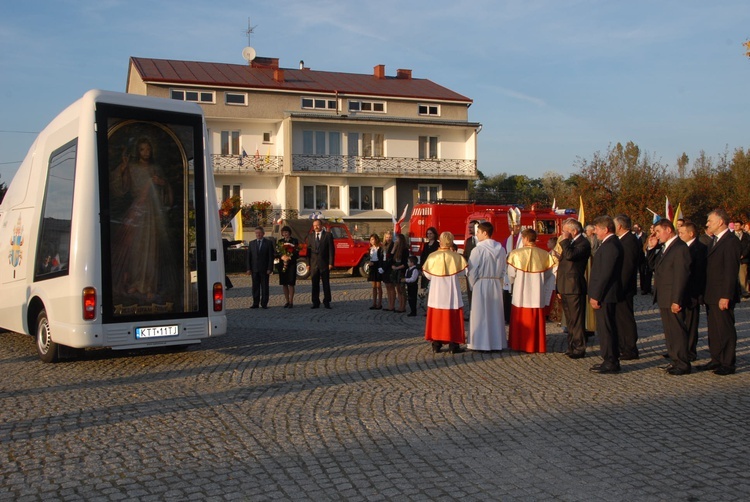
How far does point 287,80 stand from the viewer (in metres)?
45.1

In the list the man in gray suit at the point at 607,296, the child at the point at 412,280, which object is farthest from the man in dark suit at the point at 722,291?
the child at the point at 412,280

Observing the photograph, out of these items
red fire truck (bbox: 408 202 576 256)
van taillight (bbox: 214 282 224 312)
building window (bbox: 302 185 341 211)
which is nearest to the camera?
van taillight (bbox: 214 282 224 312)

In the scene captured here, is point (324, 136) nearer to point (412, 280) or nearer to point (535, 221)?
point (535, 221)

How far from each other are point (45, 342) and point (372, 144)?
119ft

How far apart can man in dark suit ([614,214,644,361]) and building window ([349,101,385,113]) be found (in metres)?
36.2

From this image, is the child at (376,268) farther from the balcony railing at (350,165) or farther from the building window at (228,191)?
the building window at (228,191)

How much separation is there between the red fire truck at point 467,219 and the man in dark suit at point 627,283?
55.0 feet

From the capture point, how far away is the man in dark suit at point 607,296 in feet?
30.0

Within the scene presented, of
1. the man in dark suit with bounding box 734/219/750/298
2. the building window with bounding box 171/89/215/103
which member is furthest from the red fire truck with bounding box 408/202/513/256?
the building window with bounding box 171/89/215/103

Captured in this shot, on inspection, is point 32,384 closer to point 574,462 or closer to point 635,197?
point 574,462

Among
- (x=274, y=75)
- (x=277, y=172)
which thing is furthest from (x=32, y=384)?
(x=274, y=75)

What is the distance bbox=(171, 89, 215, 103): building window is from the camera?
40812 millimetres

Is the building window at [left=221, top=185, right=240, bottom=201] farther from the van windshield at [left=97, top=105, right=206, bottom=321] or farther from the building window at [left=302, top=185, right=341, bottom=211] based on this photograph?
the van windshield at [left=97, top=105, right=206, bottom=321]

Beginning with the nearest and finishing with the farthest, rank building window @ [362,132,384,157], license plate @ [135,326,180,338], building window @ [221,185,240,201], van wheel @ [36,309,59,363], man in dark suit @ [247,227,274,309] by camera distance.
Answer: license plate @ [135,326,180,338] < van wheel @ [36,309,59,363] < man in dark suit @ [247,227,274,309] < building window @ [221,185,240,201] < building window @ [362,132,384,157]
